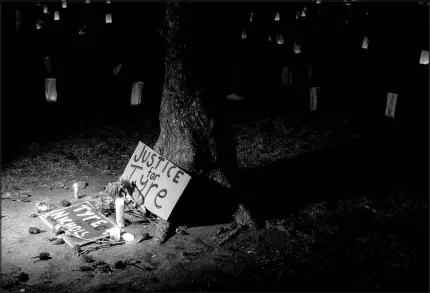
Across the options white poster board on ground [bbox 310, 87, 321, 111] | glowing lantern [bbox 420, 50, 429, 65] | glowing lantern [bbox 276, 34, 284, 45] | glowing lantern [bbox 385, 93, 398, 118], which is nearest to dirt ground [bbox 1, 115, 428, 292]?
glowing lantern [bbox 385, 93, 398, 118]

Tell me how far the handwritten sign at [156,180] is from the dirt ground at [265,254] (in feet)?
1.24

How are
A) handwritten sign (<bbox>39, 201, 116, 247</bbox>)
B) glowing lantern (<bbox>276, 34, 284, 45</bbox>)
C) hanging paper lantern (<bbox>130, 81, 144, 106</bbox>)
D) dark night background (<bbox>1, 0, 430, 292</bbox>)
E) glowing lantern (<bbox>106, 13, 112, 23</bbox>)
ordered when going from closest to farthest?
1. dark night background (<bbox>1, 0, 430, 292</bbox>)
2. handwritten sign (<bbox>39, 201, 116, 247</bbox>)
3. hanging paper lantern (<bbox>130, 81, 144, 106</bbox>)
4. glowing lantern (<bbox>276, 34, 284, 45</bbox>)
5. glowing lantern (<bbox>106, 13, 112, 23</bbox>)

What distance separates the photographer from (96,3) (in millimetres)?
25203

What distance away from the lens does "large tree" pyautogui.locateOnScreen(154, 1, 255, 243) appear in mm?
6000

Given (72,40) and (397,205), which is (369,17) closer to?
(72,40)

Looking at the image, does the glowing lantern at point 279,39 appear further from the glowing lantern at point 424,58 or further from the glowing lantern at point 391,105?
the glowing lantern at point 391,105

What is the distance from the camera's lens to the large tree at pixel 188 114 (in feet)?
19.7

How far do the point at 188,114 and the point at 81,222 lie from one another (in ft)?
7.10

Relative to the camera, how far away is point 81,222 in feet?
20.7

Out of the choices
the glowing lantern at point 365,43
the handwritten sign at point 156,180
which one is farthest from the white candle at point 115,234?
the glowing lantern at point 365,43

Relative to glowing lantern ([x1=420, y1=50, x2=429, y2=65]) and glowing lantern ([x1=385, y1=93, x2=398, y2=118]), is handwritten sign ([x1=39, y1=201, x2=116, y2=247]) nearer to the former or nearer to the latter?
glowing lantern ([x1=385, y1=93, x2=398, y2=118])

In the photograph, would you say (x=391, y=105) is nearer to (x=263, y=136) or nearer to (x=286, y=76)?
(x=263, y=136)

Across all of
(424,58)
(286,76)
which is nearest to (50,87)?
(286,76)

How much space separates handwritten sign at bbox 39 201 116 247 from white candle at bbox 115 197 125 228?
104 millimetres
